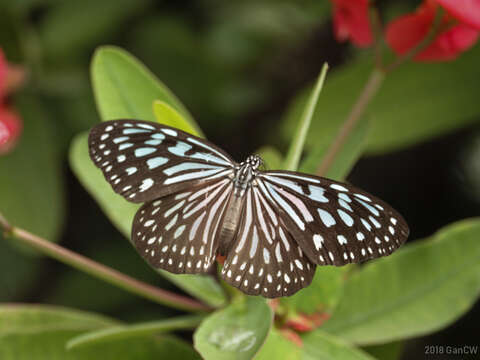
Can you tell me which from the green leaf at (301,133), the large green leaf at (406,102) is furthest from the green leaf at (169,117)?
the large green leaf at (406,102)

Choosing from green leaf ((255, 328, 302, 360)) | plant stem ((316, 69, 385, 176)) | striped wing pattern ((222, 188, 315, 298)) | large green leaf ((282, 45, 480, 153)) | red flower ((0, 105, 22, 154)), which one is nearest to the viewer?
striped wing pattern ((222, 188, 315, 298))

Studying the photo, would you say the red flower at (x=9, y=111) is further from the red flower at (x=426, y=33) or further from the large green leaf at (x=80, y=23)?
the red flower at (x=426, y=33)

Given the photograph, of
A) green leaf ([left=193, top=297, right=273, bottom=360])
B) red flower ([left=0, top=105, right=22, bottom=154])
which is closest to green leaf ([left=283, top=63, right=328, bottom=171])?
green leaf ([left=193, top=297, right=273, bottom=360])

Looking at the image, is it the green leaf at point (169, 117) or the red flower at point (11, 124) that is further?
the red flower at point (11, 124)

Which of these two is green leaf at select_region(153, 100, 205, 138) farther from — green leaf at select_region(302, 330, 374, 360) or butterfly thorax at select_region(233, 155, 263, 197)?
green leaf at select_region(302, 330, 374, 360)

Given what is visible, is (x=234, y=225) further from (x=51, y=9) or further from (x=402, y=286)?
(x=51, y=9)

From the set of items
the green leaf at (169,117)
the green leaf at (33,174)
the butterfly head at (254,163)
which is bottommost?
the green leaf at (33,174)

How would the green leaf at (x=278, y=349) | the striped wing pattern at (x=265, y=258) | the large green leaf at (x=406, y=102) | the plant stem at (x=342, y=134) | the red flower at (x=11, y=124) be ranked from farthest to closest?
1. the red flower at (x=11, y=124)
2. the large green leaf at (x=406, y=102)
3. the plant stem at (x=342, y=134)
4. the green leaf at (x=278, y=349)
5. the striped wing pattern at (x=265, y=258)
